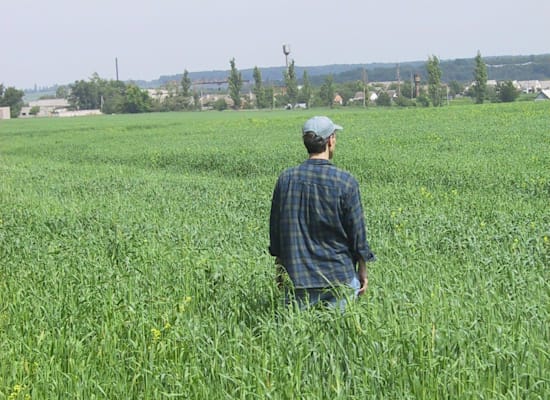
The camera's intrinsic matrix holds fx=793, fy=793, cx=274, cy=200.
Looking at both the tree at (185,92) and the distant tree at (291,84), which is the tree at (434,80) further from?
the tree at (185,92)

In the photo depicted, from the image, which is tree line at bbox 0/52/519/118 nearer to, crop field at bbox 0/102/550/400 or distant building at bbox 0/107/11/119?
distant building at bbox 0/107/11/119

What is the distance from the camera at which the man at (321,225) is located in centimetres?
523

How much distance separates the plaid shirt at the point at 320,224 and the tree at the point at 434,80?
97.4 meters

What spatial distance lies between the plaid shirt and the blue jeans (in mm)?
54

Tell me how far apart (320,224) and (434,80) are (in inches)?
3957

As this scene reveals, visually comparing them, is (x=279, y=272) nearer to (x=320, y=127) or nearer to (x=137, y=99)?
(x=320, y=127)

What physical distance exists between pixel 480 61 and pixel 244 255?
311 ft

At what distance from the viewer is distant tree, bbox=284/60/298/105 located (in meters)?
120

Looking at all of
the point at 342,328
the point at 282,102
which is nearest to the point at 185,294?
the point at 342,328

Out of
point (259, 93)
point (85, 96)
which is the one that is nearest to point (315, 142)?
point (259, 93)

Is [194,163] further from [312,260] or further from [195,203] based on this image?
[312,260]

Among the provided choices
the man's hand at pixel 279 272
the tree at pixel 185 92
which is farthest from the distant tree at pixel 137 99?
the man's hand at pixel 279 272

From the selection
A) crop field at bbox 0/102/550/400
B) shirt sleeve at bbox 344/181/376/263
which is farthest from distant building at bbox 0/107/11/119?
shirt sleeve at bbox 344/181/376/263

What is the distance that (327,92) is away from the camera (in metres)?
116
